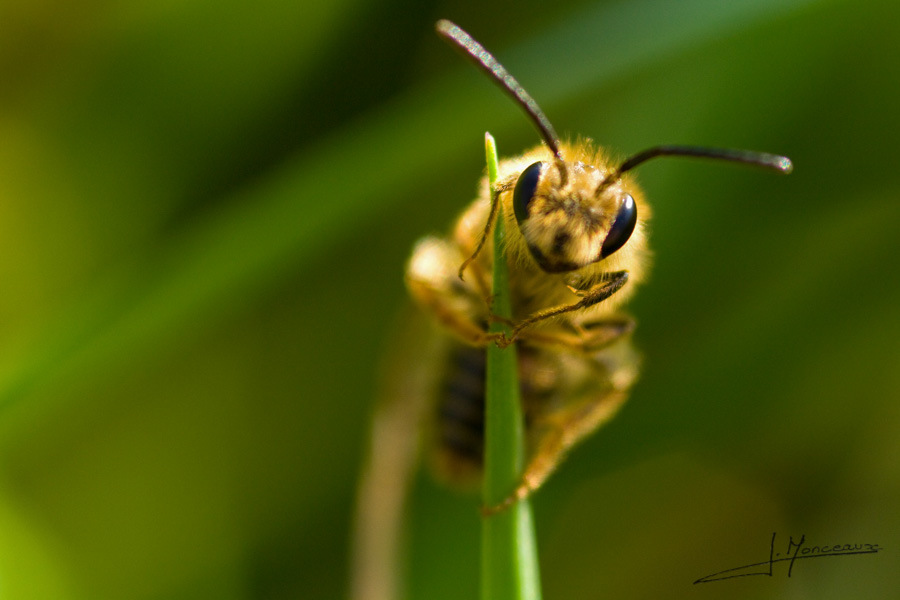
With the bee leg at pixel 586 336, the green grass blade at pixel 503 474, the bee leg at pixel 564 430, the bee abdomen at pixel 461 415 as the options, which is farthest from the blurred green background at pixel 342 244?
the green grass blade at pixel 503 474

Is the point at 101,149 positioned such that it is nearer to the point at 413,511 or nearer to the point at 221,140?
the point at 221,140

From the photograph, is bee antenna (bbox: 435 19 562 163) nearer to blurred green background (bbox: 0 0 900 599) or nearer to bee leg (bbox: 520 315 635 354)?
bee leg (bbox: 520 315 635 354)

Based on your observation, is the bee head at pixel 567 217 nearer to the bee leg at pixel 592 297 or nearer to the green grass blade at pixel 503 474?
the bee leg at pixel 592 297

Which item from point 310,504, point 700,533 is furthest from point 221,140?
point 700,533
